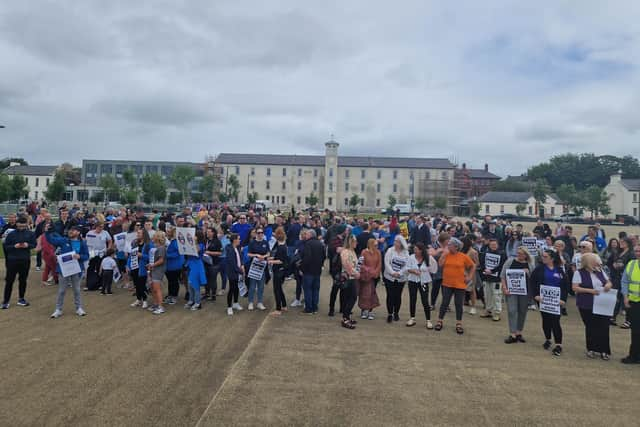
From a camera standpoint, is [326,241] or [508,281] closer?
[508,281]

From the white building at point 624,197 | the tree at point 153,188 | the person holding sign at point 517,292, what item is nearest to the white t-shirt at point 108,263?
the person holding sign at point 517,292

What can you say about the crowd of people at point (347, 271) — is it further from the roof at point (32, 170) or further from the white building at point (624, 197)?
the roof at point (32, 170)

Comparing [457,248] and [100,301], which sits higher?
[457,248]

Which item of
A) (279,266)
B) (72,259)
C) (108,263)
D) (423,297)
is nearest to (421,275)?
(423,297)

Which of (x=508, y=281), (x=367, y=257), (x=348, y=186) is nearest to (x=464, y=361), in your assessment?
(x=508, y=281)

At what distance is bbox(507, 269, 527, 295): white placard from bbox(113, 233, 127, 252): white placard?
361 inches

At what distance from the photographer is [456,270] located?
812 cm

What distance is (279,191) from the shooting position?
10488 cm

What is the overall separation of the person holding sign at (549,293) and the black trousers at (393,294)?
251 centimetres

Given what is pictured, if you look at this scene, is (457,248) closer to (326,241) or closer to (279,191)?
(326,241)

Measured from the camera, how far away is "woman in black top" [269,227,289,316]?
9188 mm

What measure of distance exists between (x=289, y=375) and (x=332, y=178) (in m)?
97.9

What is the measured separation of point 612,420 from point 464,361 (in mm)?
2098

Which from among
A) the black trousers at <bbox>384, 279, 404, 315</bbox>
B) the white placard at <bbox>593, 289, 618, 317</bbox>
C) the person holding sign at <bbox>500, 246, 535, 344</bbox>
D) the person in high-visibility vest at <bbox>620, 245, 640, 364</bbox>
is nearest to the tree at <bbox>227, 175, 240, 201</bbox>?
the black trousers at <bbox>384, 279, 404, 315</bbox>
